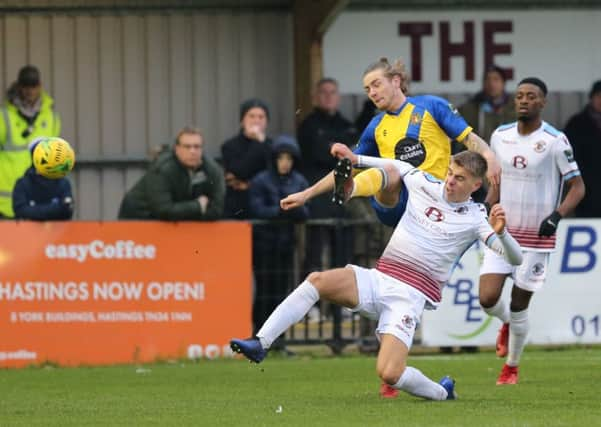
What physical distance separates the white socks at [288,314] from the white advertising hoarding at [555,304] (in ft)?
21.8

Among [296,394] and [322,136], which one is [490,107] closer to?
[322,136]

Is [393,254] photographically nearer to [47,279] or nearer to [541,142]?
[541,142]

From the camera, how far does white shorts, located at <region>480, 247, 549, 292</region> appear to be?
13203 millimetres

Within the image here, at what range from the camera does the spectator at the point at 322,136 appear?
18.7m

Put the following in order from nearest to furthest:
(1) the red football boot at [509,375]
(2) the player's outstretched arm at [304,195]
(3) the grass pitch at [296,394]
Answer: (3) the grass pitch at [296,394], (2) the player's outstretched arm at [304,195], (1) the red football boot at [509,375]

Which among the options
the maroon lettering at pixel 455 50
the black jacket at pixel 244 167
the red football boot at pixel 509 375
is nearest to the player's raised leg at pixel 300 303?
the red football boot at pixel 509 375

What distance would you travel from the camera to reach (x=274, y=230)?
17094 mm

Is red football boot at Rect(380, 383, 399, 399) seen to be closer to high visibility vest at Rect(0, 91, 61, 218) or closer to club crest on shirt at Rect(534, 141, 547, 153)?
club crest on shirt at Rect(534, 141, 547, 153)

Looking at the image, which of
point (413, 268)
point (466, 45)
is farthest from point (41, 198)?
point (466, 45)

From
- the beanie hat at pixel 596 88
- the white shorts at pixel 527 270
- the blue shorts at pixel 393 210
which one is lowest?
the white shorts at pixel 527 270

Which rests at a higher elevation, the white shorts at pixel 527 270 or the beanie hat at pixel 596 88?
the beanie hat at pixel 596 88

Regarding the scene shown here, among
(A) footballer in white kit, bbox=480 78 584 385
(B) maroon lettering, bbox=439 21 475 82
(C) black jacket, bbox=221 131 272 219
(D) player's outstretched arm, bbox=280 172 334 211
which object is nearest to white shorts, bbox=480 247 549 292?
(A) footballer in white kit, bbox=480 78 584 385

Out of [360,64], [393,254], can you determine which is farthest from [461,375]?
[360,64]

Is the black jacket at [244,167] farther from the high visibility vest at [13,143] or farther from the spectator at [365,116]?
the high visibility vest at [13,143]
